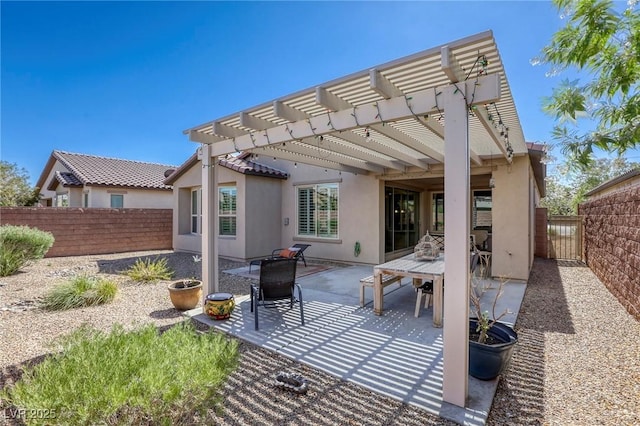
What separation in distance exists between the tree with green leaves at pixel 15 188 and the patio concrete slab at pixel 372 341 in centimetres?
1955

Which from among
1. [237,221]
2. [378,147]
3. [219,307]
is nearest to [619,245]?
[378,147]

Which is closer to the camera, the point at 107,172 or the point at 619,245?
the point at 619,245

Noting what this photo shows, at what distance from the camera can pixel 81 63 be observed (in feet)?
36.6

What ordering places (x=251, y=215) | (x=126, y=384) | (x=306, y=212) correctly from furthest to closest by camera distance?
(x=306, y=212) → (x=251, y=215) → (x=126, y=384)

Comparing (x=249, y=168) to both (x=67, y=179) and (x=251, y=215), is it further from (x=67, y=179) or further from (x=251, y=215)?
(x=67, y=179)

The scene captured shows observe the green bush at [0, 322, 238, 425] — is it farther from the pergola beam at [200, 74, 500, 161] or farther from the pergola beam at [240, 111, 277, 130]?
the pergola beam at [240, 111, 277, 130]

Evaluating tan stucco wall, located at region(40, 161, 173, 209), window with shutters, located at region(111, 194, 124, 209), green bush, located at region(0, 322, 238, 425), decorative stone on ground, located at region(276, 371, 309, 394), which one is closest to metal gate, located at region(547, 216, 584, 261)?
decorative stone on ground, located at region(276, 371, 309, 394)

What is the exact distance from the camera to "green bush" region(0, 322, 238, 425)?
1733mm

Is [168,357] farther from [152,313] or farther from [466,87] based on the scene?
[152,313]

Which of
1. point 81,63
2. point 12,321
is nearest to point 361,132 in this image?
point 12,321

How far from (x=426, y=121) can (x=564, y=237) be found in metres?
12.2

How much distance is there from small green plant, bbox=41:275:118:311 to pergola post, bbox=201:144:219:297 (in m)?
2.07

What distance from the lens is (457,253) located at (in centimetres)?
288

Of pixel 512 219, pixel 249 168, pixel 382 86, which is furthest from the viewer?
pixel 249 168
